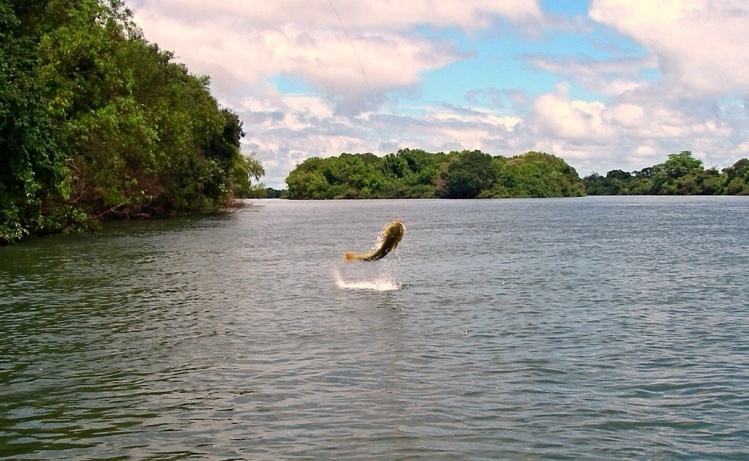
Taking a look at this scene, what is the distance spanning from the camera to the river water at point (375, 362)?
1049 cm

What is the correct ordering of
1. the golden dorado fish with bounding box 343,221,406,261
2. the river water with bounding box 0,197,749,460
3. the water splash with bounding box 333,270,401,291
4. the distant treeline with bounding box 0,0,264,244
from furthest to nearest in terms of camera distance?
the distant treeline with bounding box 0,0,264,244 < the water splash with bounding box 333,270,401,291 < the golden dorado fish with bounding box 343,221,406,261 < the river water with bounding box 0,197,749,460

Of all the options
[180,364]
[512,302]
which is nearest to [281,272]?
[512,302]

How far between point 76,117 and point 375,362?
33.7m

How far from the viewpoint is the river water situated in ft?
34.4

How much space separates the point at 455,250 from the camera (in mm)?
39719

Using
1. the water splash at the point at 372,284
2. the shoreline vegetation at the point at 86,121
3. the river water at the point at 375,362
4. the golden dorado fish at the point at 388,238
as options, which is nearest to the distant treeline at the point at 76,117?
the shoreline vegetation at the point at 86,121

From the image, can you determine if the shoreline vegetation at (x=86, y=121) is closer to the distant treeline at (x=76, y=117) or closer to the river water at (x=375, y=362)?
the distant treeline at (x=76, y=117)

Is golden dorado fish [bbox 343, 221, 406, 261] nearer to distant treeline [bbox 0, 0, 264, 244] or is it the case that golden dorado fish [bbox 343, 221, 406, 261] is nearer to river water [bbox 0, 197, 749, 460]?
A: river water [bbox 0, 197, 749, 460]

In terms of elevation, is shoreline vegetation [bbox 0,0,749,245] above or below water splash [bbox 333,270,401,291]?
above

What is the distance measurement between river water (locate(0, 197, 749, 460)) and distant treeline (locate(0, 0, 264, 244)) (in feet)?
25.9

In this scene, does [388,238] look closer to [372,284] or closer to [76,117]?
[372,284]

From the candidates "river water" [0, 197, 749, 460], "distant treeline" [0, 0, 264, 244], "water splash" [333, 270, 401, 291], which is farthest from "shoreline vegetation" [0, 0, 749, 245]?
"water splash" [333, 270, 401, 291]

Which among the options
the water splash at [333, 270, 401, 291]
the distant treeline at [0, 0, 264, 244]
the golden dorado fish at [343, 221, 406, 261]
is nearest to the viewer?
the golden dorado fish at [343, 221, 406, 261]

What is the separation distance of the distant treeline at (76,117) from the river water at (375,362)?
7.90 metres
